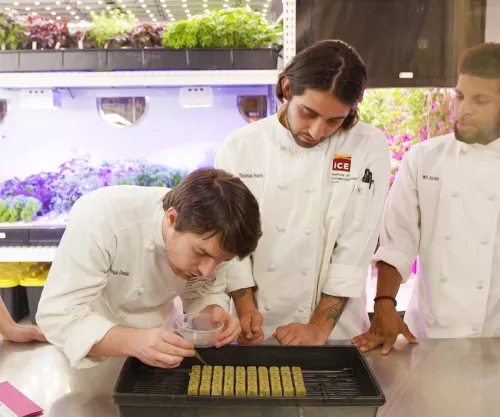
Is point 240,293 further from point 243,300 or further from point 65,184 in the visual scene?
point 65,184

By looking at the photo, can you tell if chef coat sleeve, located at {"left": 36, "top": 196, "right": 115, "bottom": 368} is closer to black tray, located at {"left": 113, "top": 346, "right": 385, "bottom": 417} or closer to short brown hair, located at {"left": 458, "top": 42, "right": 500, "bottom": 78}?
black tray, located at {"left": 113, "top": 346, "right": 385, "bottom": 417}

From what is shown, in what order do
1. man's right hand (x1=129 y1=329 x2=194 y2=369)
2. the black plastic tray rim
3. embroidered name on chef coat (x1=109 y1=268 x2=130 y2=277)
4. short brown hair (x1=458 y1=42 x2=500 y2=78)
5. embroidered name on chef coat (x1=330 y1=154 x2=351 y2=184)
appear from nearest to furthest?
1. the black plastic tray rim
2. man's right hand (x1=129 y1=329 x2=194 y2=369)
3. embroidered name on chef coat (x1=109 y1=268 x2=130 y2=277)
4. embroidered name on chef coat (x1=330 y1=154 x2=351 y2=184)
5. short brown hair (x1=458 y1=42 x2=500 y2=78)

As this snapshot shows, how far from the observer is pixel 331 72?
1.44 m

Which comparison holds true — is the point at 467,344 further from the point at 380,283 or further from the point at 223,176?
the point at 223,176

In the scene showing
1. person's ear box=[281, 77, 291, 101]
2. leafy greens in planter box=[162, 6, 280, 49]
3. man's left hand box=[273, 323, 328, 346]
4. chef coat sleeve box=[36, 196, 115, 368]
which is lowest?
man's left hand box=[273, 323, 328, 346]

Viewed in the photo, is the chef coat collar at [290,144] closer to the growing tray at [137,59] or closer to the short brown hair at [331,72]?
the short brown hair at [331,72]

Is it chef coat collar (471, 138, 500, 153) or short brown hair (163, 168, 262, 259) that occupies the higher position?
chef coat collar (471, 138, 500, 153)

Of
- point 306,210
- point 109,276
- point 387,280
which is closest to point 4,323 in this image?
point 109,276

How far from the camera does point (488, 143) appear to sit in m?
1.75

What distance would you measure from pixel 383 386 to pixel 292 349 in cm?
24

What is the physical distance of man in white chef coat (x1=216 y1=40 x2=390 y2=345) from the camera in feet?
5.43

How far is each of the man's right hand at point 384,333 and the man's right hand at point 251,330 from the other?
0.92 ft

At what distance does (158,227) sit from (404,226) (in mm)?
892

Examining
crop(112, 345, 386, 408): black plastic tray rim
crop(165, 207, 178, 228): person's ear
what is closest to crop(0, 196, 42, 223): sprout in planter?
crop(165, 207, 178, 228): person's ear
